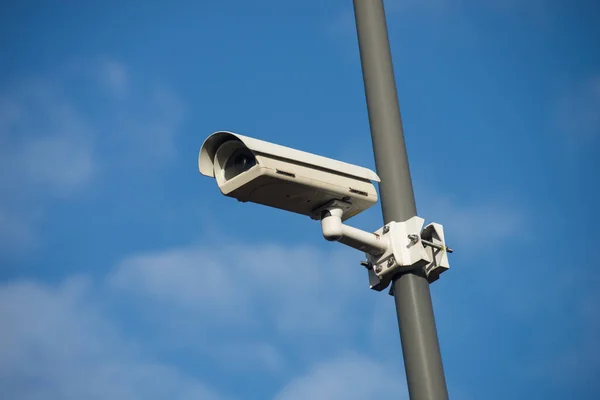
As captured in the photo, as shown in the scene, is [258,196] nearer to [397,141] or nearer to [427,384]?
[397,141]

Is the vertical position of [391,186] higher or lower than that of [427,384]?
higher

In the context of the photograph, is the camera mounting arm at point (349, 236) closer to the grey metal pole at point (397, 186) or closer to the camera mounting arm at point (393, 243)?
the camera mounting arm at point (393, 243)

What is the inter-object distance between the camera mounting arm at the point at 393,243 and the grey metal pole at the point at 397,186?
57 mm

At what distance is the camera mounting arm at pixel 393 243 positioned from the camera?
437cm

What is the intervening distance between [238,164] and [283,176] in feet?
1.04

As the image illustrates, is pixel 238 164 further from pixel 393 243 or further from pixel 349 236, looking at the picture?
pixel 393 243

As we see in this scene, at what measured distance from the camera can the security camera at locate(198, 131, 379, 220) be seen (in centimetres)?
427

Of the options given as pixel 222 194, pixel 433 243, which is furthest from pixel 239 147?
pixel 433 243

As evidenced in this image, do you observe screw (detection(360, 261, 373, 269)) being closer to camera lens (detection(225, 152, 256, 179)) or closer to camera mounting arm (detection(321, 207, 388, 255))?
camera mounting arm (detection(321, 207, 388, 255))

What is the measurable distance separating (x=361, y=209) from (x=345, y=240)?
0.69 ft

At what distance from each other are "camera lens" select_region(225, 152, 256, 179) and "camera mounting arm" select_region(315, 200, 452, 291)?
0.39 meters

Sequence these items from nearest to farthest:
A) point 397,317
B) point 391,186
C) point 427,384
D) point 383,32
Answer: point 427,384 → point 397,317 → point 391,186 → point 383,32

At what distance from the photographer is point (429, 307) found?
167 inches

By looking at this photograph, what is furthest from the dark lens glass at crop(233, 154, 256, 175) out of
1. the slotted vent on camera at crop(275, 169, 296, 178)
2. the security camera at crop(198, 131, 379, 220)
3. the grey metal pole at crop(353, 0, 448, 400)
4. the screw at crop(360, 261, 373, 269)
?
the screw at crop(360, 261, 373, 269)
